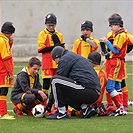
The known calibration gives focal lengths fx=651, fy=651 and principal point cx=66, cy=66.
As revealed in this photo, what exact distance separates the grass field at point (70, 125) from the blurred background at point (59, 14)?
39.9 ft

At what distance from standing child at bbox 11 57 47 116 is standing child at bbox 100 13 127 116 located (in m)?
1.24

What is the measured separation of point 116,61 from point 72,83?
1417 millimetres

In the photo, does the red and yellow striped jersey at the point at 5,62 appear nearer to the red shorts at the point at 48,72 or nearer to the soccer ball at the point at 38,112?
the soccer ball at the point at 38,112

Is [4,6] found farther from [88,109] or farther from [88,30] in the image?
[88,109]

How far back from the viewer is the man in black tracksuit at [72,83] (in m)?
10.3

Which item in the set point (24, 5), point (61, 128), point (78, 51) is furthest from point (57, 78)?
point (24, 5)

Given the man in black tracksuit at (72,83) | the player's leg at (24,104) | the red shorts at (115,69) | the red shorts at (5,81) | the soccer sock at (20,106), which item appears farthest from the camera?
the red shorts at (115,69)

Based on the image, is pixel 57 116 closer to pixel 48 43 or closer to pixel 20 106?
pixel 20 106

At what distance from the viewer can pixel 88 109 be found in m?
10.6

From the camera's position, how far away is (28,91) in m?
10.8

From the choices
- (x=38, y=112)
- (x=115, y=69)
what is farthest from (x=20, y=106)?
(x=115, y=69)

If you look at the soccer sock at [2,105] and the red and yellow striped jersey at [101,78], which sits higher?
the red and yellow striped jersey at [101,78]

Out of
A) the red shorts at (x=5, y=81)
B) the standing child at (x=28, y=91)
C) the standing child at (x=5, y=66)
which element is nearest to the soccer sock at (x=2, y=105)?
the standing child at (x=5, y=66)

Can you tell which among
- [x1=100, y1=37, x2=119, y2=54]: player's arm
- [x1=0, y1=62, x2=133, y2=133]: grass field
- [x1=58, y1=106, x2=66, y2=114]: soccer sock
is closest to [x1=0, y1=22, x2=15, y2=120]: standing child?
[x1=0, y1=62, x2=133, y2=133]: grass field
